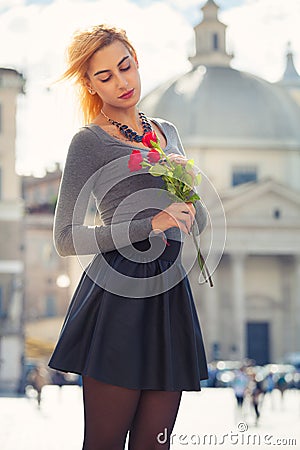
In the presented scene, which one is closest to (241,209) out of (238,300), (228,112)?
(238,300)

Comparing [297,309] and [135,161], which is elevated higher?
[135,161]

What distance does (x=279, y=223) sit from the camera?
52000mm

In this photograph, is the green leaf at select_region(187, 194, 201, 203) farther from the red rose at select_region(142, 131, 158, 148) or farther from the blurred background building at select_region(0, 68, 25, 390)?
the blurred background building at select_region(0, 68, 25, 390)

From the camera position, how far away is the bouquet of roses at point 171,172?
2.98m

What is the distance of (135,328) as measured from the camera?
111 inches

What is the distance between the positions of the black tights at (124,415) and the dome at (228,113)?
52.8m

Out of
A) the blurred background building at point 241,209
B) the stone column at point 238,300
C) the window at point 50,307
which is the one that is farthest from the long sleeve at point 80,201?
the window at point 50,307

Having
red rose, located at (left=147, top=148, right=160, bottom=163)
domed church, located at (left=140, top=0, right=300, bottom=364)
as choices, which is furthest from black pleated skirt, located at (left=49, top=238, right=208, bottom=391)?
domed church, located at (left=140, top=0, right=300, bottom=364)

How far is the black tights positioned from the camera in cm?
→ 278

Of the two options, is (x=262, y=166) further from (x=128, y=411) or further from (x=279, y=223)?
(x=128, y=411)

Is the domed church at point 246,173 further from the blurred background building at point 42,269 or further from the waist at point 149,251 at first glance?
the waist at point 149,251

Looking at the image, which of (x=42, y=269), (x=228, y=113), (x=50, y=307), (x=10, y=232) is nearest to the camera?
(x=10, y=232)

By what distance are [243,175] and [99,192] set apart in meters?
53.2

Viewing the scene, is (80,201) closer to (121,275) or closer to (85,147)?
(85,147)
